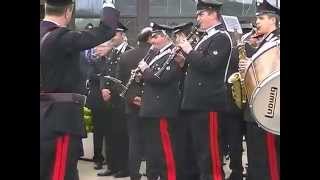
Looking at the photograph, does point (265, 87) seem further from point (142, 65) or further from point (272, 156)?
point (142, 65)

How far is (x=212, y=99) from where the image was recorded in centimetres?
309

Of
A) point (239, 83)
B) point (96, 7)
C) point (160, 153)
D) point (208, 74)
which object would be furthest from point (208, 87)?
point (96, 7)

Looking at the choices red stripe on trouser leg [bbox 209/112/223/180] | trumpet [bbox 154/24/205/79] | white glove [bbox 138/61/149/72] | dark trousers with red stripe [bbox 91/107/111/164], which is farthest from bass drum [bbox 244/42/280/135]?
dark trousers with red stripe [bbox 91/107/111/164]

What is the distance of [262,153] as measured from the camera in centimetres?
310

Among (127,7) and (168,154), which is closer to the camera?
(127,7)

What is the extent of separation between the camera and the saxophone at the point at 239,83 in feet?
10.1

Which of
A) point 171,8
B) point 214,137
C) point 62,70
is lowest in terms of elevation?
point 214,137

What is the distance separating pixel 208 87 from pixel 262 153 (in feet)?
1.84

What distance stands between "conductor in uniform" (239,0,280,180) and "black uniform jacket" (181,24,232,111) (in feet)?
0.47

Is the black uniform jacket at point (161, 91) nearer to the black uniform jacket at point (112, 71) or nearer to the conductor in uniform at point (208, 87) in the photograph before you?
the conductor in uniform at point (208, 87)
